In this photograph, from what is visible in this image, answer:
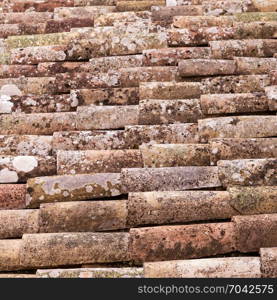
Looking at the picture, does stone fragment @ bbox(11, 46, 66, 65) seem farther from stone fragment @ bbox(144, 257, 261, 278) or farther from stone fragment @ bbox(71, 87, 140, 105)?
stone fragment @ bbox(144, 257, 261, 278)

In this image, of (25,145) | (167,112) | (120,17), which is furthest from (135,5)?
(25,145)

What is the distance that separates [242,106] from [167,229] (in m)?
1.23

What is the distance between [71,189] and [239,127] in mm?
1201

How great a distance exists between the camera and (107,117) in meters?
3.79

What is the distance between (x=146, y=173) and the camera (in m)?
3.29

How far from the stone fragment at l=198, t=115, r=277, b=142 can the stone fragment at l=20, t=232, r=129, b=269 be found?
3.44ft

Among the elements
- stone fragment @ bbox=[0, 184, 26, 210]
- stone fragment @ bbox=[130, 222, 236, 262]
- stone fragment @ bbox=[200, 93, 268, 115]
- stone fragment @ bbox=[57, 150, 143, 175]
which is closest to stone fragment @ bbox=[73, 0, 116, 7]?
stone fragment @ bbox=[200, 93, 268, 115]

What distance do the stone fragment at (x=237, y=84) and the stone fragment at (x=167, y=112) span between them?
9.7 inches

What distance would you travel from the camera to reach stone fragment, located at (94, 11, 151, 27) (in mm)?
4840

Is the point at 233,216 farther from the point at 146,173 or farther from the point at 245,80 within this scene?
the point at 245,80

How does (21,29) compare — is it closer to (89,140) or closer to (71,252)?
(89,140)

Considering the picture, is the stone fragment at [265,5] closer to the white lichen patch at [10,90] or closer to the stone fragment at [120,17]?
the stone fragment at [120,17]

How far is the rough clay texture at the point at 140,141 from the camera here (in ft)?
9.72
